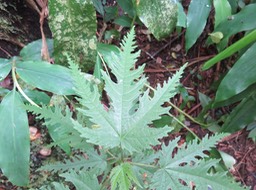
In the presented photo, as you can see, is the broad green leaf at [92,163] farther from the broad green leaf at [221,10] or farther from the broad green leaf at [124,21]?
the broad green leaf at [221,10]

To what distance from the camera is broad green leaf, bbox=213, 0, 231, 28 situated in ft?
4.49

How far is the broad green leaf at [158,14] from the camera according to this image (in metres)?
1.21

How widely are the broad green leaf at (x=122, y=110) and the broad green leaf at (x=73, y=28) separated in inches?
20.1

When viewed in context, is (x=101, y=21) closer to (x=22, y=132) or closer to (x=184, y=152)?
(x=22, y=132)

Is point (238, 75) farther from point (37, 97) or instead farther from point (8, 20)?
point (8, 20)

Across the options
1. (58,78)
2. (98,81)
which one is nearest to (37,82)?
(58,78)

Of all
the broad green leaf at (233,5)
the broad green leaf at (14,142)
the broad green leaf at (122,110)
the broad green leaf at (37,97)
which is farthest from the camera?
the broad green leaf at (233,5)

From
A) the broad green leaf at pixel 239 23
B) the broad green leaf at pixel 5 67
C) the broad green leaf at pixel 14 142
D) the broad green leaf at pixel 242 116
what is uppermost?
the broad green leaf at pixel 239 23

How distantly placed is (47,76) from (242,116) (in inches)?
31.0

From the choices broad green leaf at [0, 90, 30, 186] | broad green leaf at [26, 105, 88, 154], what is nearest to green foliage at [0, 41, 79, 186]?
broad green leaf at [0, 90, 30, 186]

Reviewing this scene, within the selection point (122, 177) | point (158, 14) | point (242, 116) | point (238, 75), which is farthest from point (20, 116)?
point (242, 116)

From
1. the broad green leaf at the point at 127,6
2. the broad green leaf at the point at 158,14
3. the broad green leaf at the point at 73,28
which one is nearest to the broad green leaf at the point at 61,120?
the broad green leaf at the point at 73,28

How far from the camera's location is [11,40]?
129 cm

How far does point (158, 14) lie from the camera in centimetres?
123
